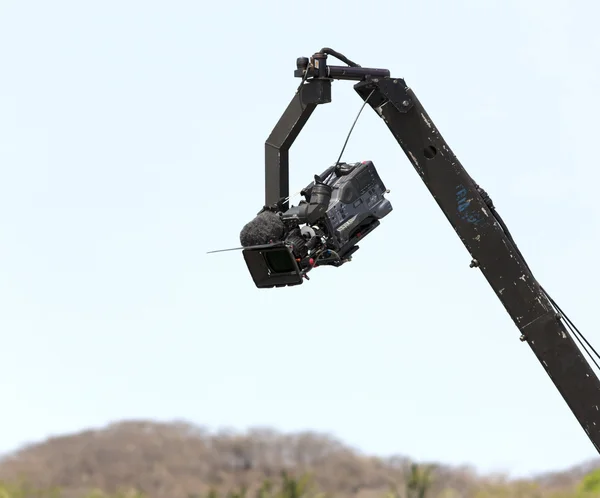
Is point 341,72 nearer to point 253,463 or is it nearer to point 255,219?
point 255,219

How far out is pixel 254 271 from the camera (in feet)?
33.4

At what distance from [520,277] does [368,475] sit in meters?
3.30

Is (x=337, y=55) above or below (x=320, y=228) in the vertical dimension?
above

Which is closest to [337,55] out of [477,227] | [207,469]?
[477,227]

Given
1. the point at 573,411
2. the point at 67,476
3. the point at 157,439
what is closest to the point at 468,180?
the point at 573,411

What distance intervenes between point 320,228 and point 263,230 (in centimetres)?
49

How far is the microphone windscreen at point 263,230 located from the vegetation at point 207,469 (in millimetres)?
3143

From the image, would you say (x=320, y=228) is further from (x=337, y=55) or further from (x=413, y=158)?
(x=337, y=55)

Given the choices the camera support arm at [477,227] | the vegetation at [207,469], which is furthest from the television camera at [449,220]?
the vegetation at [207,469]

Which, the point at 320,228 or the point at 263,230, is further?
the point at 320,228

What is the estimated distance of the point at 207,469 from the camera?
12242 millimetres

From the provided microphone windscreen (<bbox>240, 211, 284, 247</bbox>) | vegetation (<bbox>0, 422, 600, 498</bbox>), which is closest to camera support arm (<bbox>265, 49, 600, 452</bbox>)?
microphone windscreen (<bbox>240, 211, 284, 247</bbox>)

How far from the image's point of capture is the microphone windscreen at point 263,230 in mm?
9898

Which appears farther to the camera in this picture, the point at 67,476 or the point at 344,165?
the point at 67,476
